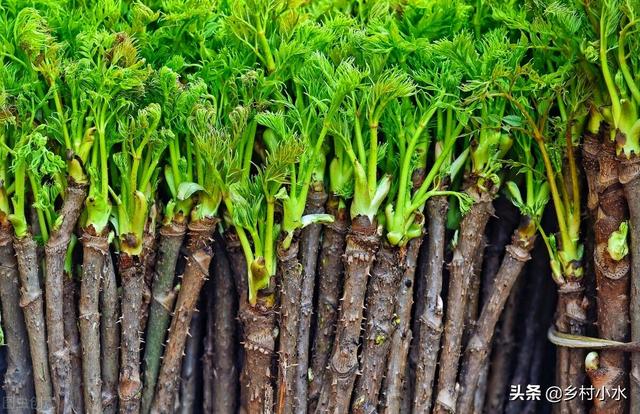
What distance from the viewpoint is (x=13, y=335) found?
1.44 m

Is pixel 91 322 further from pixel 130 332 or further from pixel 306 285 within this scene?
pixel 306 285

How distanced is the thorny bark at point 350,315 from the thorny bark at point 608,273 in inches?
18.5

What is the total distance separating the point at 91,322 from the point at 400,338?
665 mm

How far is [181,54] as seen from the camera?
4.93 ft

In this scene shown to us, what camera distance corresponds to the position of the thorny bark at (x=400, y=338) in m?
1.46

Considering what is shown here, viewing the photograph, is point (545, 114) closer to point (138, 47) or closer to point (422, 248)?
point (422, 248)

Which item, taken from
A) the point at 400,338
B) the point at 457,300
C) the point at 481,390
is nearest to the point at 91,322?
the point at 400,338

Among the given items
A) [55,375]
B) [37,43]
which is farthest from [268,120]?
[55,375]

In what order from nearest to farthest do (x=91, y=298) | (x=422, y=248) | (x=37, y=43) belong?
(x=37, y=43)
(x=91, y=298)
(x=422, y=248)

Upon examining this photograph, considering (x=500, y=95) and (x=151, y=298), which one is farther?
(x=151, y=298)

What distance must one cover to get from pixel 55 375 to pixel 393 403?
0.73 metres

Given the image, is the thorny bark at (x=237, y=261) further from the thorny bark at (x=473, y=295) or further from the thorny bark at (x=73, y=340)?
the thorny bark at (x=473, y=295)

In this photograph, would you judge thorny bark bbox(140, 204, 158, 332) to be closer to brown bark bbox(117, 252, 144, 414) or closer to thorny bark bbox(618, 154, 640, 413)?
brown bark bbox(117, 252, 144, 414)

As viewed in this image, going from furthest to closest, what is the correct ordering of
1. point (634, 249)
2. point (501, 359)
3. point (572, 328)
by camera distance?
point (501, 359) < point (572, 328) < point (634, 249)
